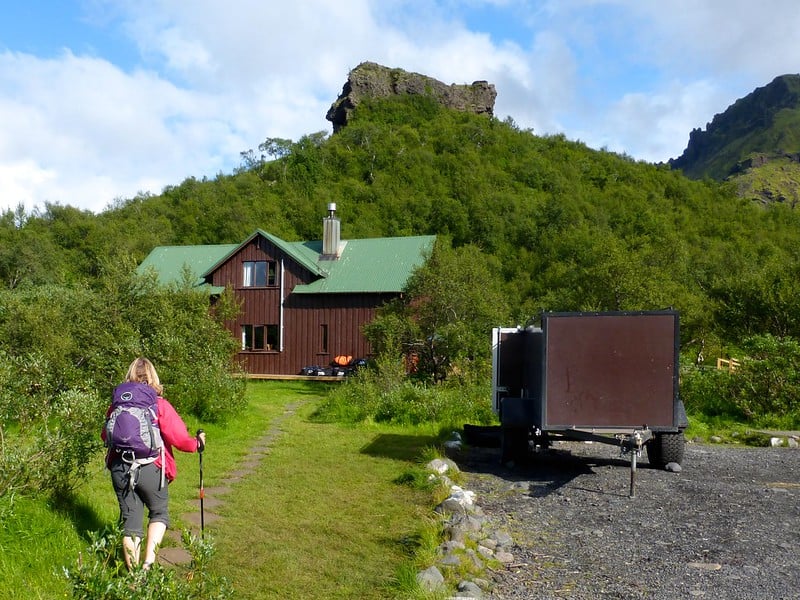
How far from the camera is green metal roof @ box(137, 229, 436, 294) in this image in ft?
97.4

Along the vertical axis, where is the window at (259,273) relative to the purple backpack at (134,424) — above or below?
above

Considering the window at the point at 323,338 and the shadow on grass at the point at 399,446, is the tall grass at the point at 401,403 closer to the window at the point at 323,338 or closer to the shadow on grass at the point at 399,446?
the shadow on grass at the point at 399,446

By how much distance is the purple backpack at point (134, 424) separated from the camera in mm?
4902

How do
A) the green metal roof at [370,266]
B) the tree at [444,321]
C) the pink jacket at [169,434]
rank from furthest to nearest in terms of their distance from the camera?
the green metal roof at [370,266], the tree at [444,321], the pink jacket at [169,434]

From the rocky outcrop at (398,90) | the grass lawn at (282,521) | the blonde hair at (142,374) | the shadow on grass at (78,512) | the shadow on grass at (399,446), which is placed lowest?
the shadow on grass at (399,446)

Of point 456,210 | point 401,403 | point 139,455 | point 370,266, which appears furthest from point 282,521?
point 456,210

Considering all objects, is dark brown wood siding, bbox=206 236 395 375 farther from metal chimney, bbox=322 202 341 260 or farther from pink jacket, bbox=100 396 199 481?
pink jacket, bbox=100 396 199 481

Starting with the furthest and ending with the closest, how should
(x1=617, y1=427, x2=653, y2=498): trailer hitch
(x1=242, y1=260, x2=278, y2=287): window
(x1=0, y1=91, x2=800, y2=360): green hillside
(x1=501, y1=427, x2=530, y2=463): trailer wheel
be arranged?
(x1=0, y1=91, x2=800, y2=360): green hillside < (x1=242, y1=260, x2=278, y2=287): window < (x1=501, y1=427, x2=530, y2=463): trailer wheel < (x1=617, y1=427, x2=653, y2=498): trailer hitch

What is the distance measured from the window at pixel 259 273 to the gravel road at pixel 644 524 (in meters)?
21.7

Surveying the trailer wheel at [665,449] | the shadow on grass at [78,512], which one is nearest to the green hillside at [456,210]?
the trailer wheel at [665,449]

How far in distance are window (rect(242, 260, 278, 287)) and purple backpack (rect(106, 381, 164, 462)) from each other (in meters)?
26.6

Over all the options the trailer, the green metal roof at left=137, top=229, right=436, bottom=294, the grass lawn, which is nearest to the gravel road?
the trailer

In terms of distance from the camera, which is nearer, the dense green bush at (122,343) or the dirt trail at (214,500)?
the dirt trail at (214,500)

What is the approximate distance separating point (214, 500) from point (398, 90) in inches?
4129
